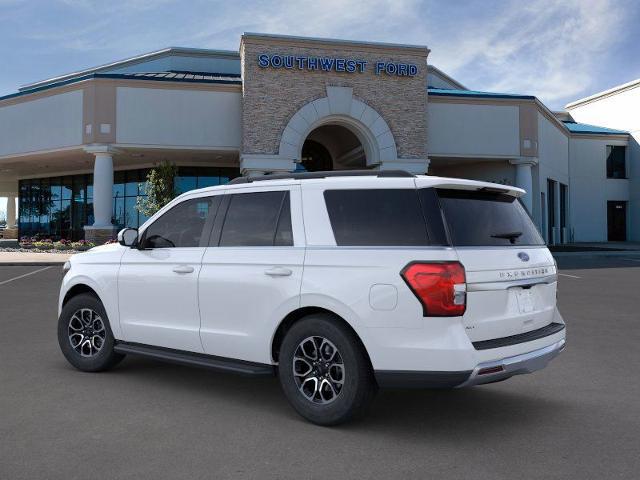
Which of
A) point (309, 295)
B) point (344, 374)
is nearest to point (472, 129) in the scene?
point (309, 295)

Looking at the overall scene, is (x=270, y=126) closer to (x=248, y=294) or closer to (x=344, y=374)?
(x=248, y=294)

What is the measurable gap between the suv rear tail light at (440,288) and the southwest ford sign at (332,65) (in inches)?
971

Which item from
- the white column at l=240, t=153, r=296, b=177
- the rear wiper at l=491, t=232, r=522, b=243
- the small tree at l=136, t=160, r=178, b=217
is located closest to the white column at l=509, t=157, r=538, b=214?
the white column at l=240, t=153, r=296, b=177

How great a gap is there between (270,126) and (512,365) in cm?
2449

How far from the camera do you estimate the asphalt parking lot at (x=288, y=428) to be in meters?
3.72

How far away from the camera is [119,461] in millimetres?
3803

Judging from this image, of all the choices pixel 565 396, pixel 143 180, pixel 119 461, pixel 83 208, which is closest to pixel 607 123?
pixel 143 180

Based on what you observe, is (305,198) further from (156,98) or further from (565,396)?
(156,98)

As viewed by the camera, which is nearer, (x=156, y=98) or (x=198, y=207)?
(x=198, y=207)

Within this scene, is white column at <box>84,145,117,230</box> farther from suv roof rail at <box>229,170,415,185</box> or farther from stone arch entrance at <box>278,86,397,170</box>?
suv roof rail at <box>229,170,415,185</box>

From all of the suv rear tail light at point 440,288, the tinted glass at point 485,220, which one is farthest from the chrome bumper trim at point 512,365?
the tinted glass at point 485,220

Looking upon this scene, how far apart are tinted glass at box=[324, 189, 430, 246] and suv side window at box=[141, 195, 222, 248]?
4.34 ft

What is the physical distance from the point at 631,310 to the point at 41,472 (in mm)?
10108

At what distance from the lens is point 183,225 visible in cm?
568
